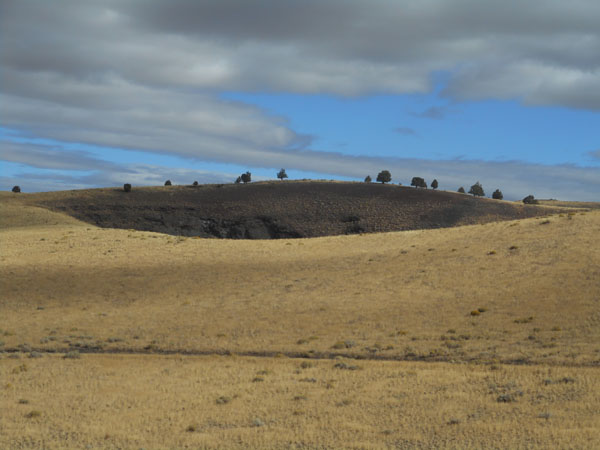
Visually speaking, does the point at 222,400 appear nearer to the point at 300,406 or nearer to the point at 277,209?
the point at 300,406

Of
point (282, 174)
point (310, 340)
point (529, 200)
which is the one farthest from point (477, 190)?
point (310, 340)

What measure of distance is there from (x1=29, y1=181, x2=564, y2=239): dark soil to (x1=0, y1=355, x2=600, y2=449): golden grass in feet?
214

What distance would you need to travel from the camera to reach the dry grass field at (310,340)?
21825 mm

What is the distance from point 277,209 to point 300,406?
8073 centimetres

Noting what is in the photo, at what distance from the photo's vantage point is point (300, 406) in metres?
23.9

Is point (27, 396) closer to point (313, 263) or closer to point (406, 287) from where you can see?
point (406, 287)

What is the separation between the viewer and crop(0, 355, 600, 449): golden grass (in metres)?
20.7

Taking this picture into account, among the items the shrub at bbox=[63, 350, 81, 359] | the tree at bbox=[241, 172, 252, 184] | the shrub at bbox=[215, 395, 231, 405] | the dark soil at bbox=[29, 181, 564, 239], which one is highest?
the tree at bbox=[241, 172, 252, 184]

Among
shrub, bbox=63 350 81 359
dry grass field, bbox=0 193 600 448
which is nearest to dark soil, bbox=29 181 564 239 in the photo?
dry grass field, bbox=0 193 600 448

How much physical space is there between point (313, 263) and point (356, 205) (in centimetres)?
5454

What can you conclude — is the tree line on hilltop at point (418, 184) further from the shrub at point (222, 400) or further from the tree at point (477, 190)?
the shrub at point (222, 400)

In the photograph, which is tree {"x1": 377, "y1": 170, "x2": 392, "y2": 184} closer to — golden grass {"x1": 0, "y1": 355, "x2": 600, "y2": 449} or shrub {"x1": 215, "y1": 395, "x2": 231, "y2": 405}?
golden grass {"x1": 0, "y1": 355, "x2": 600, "y2": 449}

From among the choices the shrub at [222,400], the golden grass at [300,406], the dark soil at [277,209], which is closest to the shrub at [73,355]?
the golden grass at [300,406]

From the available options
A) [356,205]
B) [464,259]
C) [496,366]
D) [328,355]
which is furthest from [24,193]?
[496,366]
